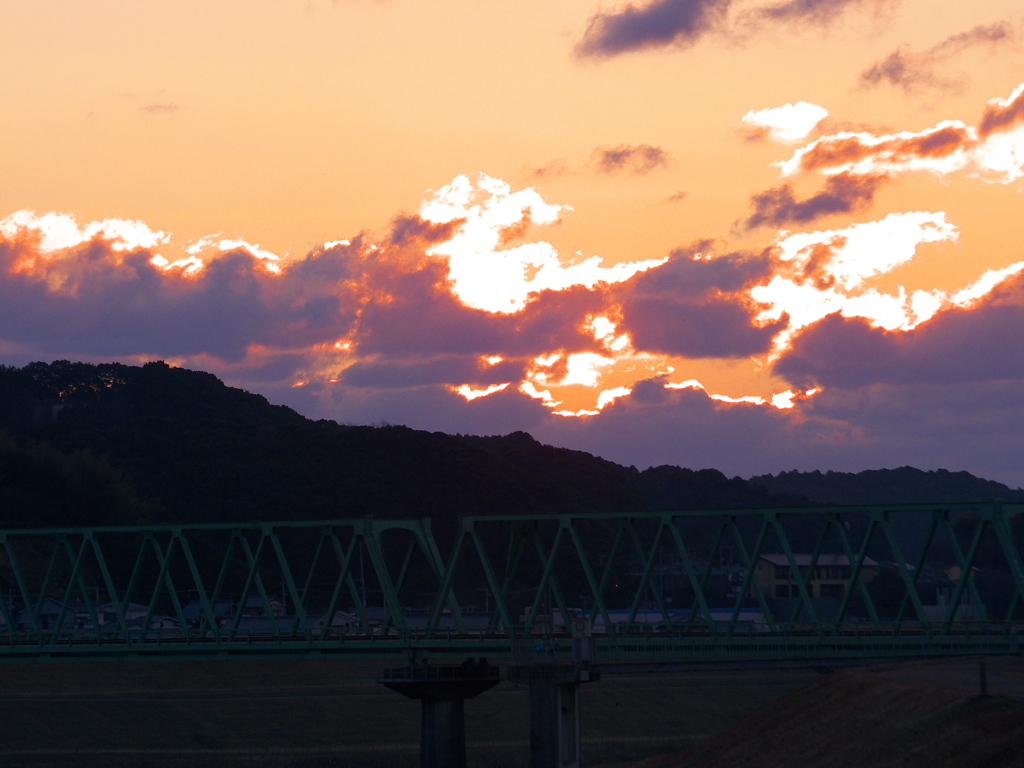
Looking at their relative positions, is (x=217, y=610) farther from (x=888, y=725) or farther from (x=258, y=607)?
(x=888, y=725)

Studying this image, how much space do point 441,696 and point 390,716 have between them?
29641 millimetres

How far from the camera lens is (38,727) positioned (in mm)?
104500

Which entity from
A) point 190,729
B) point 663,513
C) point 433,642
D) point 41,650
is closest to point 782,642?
point 663,513

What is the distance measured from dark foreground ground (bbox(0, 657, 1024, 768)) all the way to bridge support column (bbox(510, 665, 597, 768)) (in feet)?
29.9

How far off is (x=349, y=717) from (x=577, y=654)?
40306 mm

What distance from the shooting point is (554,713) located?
251 feet

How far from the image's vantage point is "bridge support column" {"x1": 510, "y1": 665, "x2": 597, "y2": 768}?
249ft

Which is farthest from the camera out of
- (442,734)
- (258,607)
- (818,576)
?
(818,576)

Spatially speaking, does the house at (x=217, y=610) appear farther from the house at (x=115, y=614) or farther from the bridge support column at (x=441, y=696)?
the bridge support column at (x=441, y=696)

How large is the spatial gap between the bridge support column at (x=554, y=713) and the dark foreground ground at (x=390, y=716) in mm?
9112

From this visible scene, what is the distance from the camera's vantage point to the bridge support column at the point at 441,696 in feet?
272

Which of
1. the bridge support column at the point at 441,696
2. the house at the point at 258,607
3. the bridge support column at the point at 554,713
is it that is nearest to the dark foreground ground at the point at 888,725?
the bridge support column at the point at 554,713

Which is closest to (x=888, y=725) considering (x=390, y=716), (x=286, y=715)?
(x=390, y=716)

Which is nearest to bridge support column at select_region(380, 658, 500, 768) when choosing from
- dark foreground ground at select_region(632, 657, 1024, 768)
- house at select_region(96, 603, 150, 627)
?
dark foreground ground at select_region(632, 657, 1024, 768)
